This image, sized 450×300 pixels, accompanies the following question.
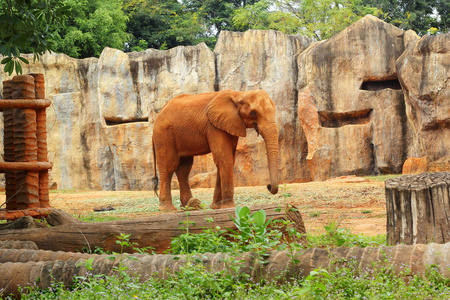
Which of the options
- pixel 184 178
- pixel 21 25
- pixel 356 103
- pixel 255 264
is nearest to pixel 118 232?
pixel 255 264

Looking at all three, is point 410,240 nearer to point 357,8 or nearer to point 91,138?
point 91,138

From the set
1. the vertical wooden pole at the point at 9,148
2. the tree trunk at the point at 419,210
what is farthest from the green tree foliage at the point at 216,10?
the tree trunk at the point at 419,210

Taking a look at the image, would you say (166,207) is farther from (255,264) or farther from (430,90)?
(430,90)

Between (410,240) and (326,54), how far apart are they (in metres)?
16.2

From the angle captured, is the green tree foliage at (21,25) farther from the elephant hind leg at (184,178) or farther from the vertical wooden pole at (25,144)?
the elephant hind leg at (184,178)

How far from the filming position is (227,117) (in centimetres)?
999

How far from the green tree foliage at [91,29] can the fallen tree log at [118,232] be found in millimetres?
22186

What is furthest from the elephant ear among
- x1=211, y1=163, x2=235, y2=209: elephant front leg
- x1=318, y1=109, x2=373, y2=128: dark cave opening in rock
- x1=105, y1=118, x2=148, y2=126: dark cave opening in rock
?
x1=105, y1=118, x2=148, y2=126: dark cave opening in rock

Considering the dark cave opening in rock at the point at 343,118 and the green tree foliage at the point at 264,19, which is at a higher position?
the green tree foliage at the point at 264,19

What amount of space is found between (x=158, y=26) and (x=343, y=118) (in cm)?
1534

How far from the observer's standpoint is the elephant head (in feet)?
31.6

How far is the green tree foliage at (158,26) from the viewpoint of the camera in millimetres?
31062

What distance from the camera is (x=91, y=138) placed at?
2294 cm

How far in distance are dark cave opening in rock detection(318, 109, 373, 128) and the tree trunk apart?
Result: 15322 mm
